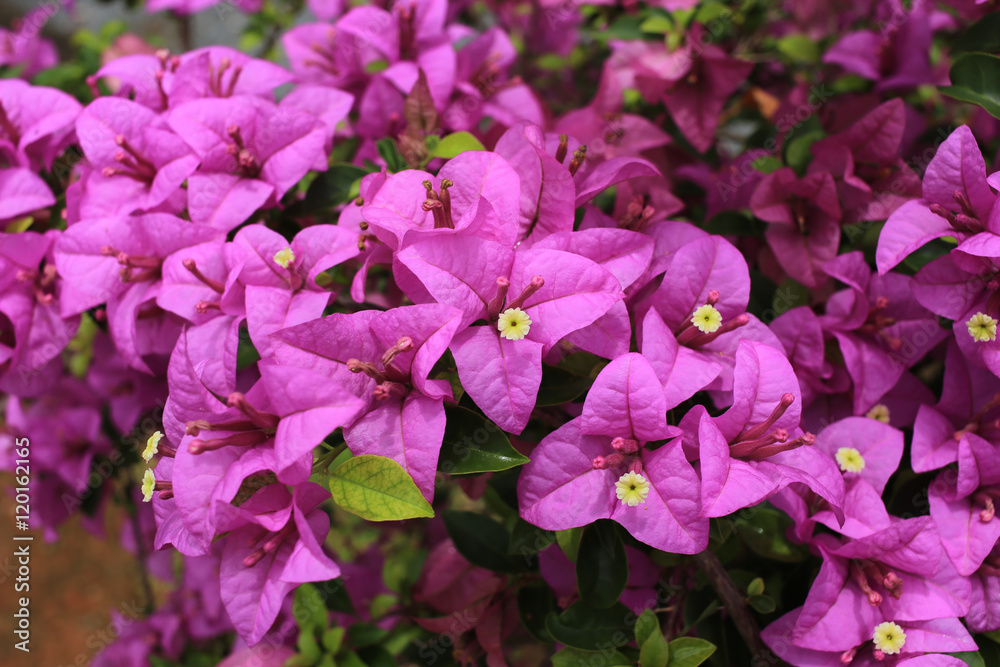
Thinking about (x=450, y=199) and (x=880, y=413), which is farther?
(x=880, y=413)

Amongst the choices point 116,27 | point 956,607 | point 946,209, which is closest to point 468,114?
point 946,209

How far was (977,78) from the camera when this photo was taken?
0.95 metres

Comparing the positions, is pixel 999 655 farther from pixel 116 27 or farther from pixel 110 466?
pixel 116 27

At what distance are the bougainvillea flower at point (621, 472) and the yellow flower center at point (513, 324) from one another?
0.30 feet

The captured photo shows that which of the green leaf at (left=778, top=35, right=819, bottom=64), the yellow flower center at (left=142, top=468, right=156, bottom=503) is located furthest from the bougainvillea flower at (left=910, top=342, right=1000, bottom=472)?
the yellow flower center at (left=142, top=468, right=156, bottom=503)

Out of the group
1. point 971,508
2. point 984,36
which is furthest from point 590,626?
point 984,36

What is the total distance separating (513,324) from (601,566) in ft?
1.17

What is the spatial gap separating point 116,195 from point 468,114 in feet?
1.80

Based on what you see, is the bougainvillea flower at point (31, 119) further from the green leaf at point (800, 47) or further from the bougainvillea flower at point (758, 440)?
the green leaf at point (800, 47)

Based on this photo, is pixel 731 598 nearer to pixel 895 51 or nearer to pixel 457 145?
pixel 457 145

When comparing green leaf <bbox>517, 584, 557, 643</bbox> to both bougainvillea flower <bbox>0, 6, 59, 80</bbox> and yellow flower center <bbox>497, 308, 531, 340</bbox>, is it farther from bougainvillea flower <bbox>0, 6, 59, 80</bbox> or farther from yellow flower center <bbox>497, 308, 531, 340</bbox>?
bougainvillea flower <bbox>0, 6, 59, 80</bbox>

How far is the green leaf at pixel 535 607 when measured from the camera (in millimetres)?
995

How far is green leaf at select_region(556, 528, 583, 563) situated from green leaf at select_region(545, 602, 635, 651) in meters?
0.08

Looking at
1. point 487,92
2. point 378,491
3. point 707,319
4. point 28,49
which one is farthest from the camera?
point 28,49
